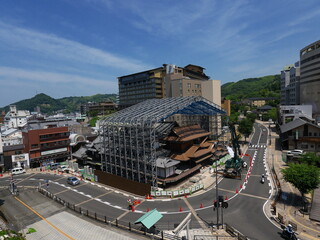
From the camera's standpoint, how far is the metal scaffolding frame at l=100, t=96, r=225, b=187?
40156 millimetres

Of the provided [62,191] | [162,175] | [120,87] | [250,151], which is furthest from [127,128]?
[120,87]

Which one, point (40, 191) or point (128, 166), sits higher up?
point (128, 166)

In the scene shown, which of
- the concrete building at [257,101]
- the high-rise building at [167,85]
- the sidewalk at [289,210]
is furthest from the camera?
the concrete building at [257,101]

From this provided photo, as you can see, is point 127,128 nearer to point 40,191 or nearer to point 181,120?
point 40,191

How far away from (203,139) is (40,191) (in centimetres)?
4351

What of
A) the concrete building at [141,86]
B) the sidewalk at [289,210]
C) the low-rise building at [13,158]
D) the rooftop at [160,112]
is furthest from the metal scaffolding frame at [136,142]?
the concrete building at [141,86]

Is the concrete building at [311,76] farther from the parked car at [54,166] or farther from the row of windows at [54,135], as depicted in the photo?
the parked car at [54,166]

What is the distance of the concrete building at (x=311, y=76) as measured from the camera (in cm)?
8544

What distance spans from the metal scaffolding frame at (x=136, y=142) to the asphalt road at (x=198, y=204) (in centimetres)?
569

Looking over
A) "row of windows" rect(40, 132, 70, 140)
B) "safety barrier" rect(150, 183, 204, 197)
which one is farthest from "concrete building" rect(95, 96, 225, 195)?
"row of windows" rect(40, 132, 70, 140)

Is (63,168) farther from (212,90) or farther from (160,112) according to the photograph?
(212,90)

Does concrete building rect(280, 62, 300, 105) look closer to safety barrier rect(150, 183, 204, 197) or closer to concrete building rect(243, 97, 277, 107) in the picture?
concrete building rect(243, 97, 277, 107)

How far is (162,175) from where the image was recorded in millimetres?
40500

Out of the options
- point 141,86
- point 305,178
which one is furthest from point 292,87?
point 305,178
